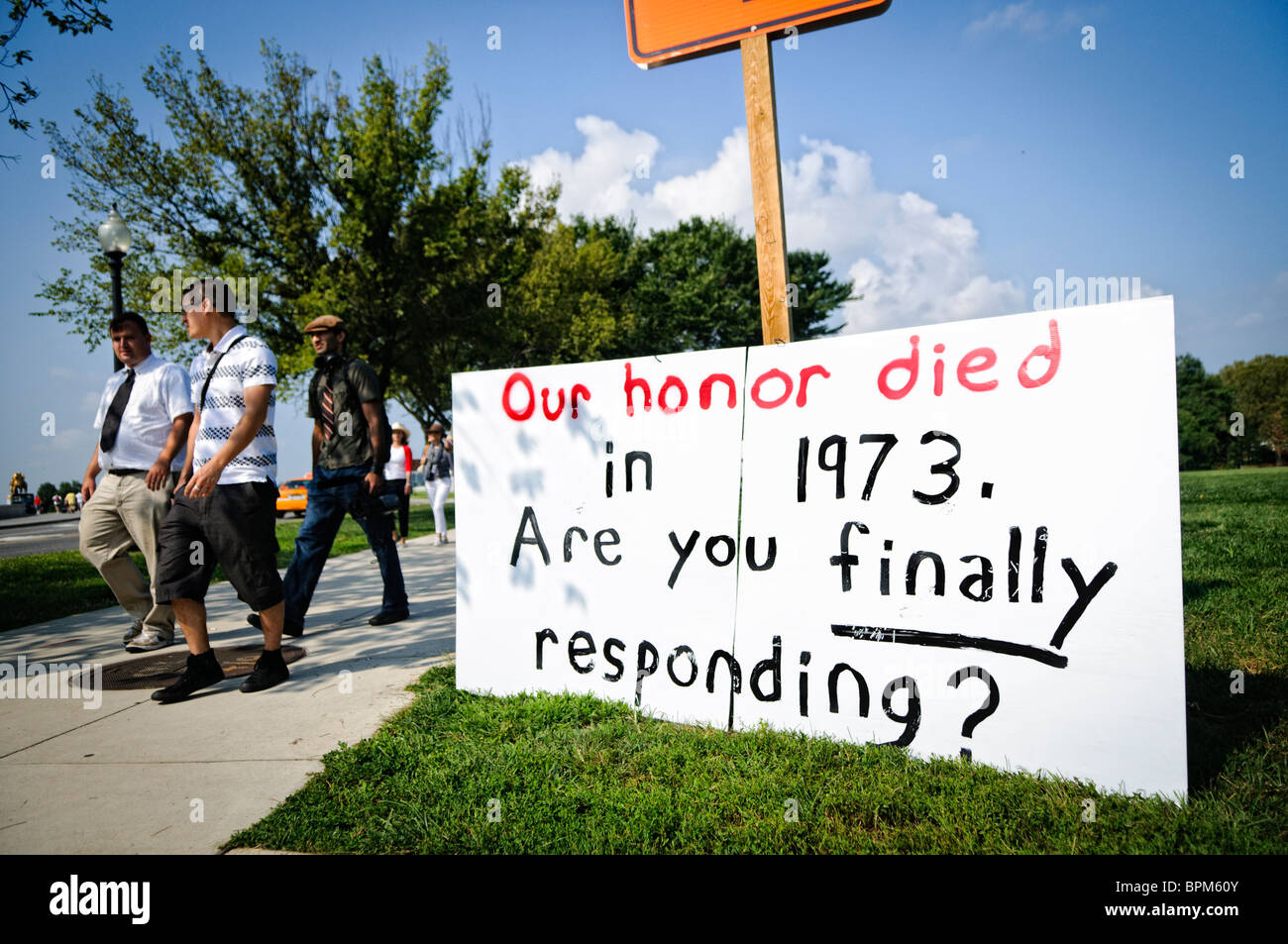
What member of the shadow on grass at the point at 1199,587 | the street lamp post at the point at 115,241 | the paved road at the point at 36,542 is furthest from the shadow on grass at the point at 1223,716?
the paved road at the point at 36,542

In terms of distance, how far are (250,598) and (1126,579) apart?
3.78 metres

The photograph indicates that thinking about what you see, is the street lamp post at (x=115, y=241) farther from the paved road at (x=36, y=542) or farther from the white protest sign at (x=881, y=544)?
the white protest sign at (x=881, y=544)

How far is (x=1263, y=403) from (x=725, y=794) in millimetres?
80460

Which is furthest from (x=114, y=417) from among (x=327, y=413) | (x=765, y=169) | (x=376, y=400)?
(x=765, y=169)

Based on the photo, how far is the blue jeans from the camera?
454cm

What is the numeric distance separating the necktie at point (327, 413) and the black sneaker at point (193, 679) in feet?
5.43

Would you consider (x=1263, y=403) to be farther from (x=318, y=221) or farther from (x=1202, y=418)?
(x=318, y=221)

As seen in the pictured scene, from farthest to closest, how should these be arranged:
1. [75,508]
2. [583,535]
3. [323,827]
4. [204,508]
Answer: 1. [75,508]
2. [204,508]
3. [583,535]
4. [323,827]

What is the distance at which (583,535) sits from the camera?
3.22 meters

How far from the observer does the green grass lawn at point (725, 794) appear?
2.02 metres

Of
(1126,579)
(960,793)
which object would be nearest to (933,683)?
(960,793)

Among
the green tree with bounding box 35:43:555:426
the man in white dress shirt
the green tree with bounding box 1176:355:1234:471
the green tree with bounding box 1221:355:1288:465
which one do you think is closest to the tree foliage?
the green tree with bounding box 35:43:555:426
